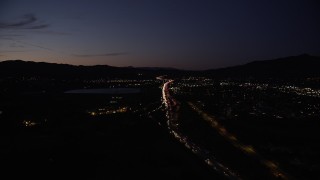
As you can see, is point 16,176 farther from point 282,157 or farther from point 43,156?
point 282,157

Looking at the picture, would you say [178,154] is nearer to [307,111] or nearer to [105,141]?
[105,141]

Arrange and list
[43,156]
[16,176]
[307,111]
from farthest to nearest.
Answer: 1. [307,111]
2. [43,156]
3. [16,176]

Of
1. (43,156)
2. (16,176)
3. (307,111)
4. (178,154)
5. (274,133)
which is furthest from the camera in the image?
(307,111)

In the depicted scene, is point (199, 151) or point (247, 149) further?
point (199, 151)

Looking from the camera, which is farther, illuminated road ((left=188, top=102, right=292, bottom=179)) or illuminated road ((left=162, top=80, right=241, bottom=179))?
illuminated road ((left=162, top=80, right=241, bottom=179))

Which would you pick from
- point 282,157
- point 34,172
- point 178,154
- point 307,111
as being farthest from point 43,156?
point 307,111

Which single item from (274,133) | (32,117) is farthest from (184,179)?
(32,117)

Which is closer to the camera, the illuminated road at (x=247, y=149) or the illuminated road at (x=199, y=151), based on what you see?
the illuminated road at (x=247, y=149)

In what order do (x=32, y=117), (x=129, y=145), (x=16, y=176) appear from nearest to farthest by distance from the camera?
(x=16, y=176) < (x=129, y=145) < (x=32, y=117)

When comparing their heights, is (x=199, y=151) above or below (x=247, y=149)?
below

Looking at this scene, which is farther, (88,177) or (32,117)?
(32,117)
